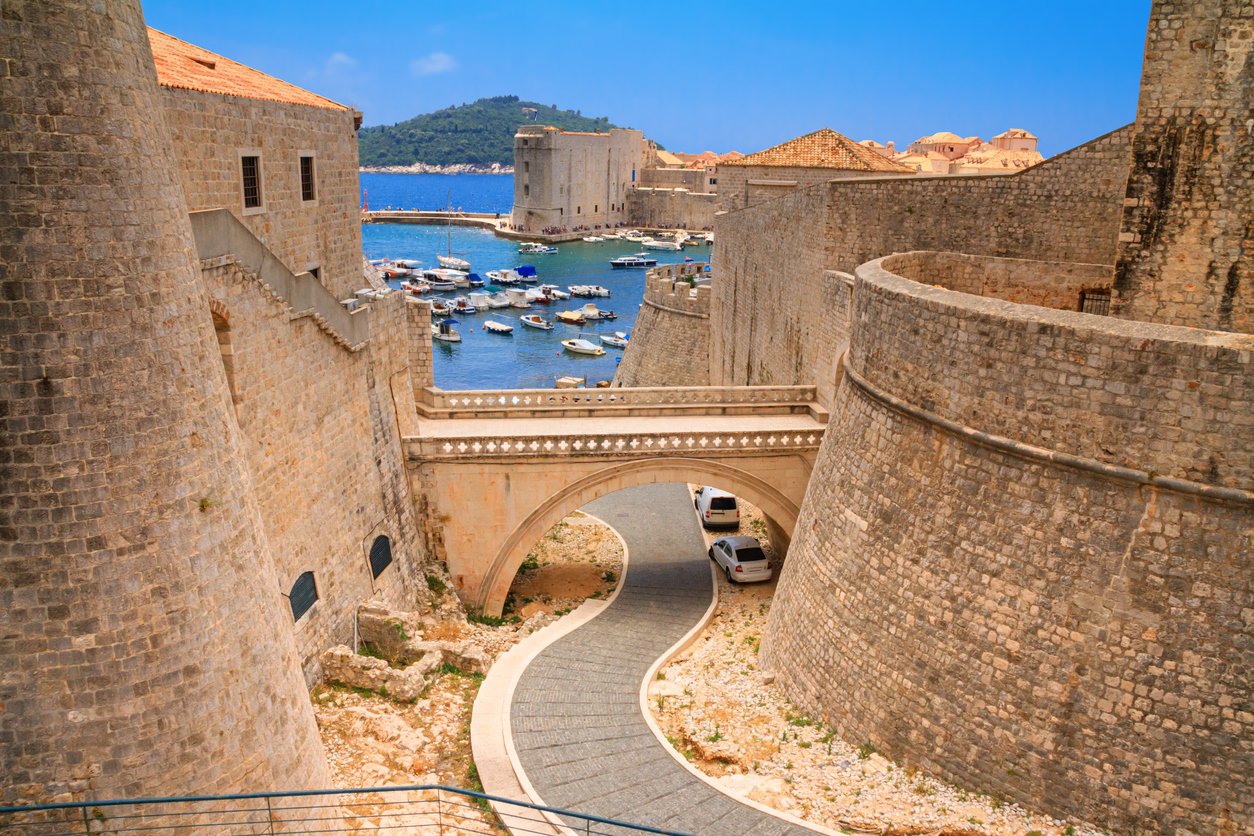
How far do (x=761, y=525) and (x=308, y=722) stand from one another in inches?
647

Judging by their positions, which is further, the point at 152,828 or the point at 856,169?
the point at 856,169

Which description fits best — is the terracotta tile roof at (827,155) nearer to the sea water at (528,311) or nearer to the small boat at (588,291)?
the sea water at (528,311)

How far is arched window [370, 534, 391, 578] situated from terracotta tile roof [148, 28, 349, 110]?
7515 millimetres

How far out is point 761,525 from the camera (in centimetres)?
2486

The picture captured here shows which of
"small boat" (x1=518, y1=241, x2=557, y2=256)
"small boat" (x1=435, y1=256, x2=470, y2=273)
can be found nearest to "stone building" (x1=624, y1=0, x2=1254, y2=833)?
"small boat" (x1=435, y1=256, x2=470, y2=273)

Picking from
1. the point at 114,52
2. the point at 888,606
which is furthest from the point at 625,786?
the point at 114,52

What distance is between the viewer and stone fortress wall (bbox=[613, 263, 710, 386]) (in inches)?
1353

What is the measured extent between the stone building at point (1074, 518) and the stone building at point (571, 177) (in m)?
86.3

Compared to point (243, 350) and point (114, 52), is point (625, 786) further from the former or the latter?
point (114, 52)

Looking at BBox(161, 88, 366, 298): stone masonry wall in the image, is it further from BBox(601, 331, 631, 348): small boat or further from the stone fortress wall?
BBox(601, 331, 631, 348): small boat

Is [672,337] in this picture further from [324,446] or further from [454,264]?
[454,264]

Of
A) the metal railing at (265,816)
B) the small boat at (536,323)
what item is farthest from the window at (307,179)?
the small boat at (536,323)

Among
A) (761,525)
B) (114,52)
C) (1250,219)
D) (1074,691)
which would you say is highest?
(114,52)

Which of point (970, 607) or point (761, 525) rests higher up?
point (970, 607)
